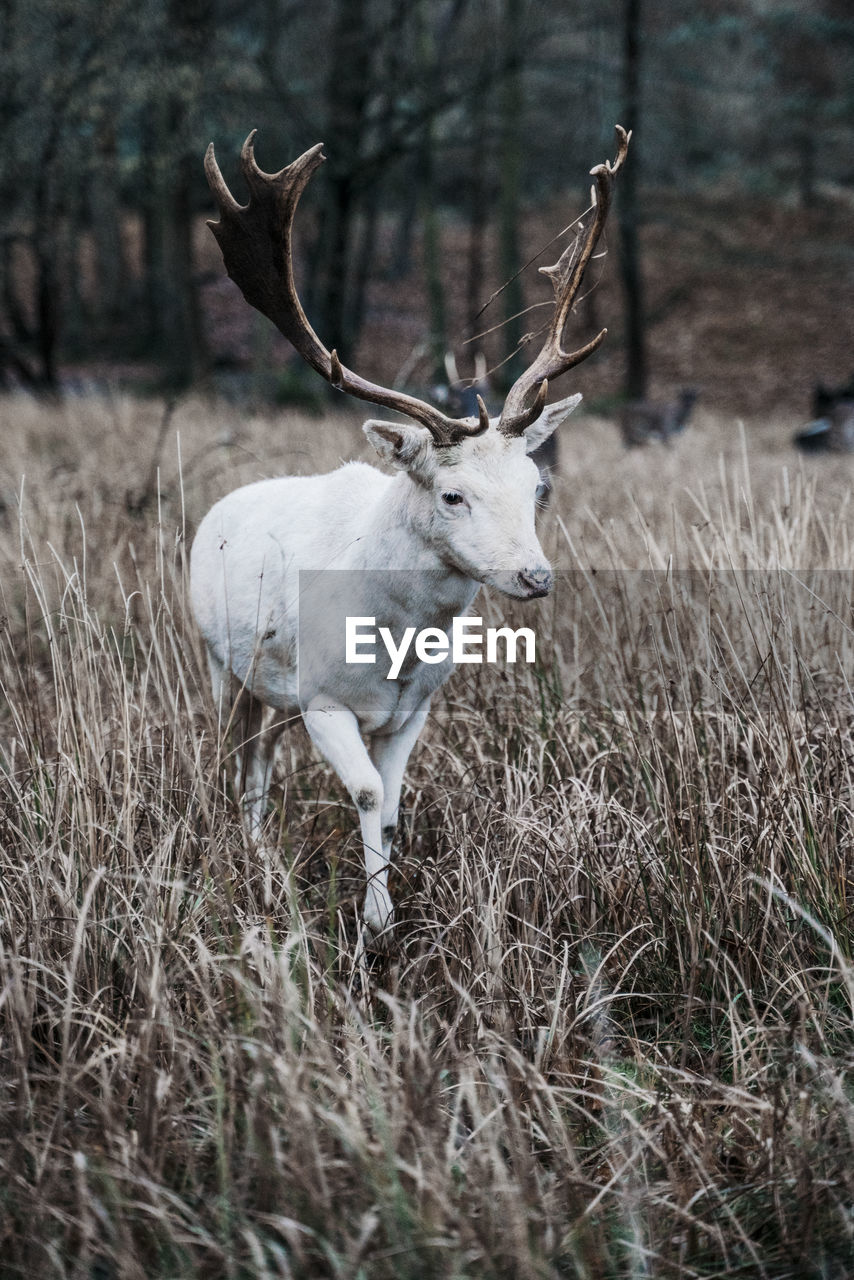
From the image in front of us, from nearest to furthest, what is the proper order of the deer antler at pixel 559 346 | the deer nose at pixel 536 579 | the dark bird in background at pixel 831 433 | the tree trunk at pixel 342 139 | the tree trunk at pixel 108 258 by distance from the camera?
the deer nose at pixel 536 579
the deer antler at pixel 559 346
the dark bird in background at pixel 831 433
the tree trunk at pixel 342 139
the tree trunk at pixel 108 258

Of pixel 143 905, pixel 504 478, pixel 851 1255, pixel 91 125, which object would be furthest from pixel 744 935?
pixel 91 125

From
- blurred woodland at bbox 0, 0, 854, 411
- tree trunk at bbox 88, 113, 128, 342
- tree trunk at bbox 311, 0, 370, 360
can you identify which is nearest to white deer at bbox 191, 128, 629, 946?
blurred woodland at bbox 0, 0, 854, 411

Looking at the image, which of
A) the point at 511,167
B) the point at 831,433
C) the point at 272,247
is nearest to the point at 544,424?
the point at 272,247

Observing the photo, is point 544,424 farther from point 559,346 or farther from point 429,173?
point 429,173

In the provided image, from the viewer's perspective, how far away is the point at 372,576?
3098 millimetres

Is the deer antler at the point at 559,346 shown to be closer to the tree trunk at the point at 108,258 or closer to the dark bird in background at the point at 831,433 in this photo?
the dark bird in background at the point at 831,433

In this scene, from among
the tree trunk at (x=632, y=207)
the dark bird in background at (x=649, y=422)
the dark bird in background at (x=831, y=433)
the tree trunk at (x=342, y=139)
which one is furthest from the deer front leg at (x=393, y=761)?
the tree trunk at (x=632, y=207)

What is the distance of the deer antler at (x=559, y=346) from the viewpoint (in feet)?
9.62

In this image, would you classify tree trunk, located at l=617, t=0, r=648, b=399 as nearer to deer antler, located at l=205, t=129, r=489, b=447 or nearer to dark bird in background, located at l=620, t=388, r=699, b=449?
dark bird in background, located at l=620, t=388, r=699, b=449

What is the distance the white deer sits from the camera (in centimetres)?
284

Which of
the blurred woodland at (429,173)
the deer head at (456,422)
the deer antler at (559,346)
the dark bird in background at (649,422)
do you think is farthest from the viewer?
the dark bird in background at (649,422)

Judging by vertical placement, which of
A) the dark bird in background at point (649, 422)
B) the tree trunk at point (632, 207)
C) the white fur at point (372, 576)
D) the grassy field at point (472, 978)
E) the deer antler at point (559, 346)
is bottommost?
the grassy field at point (472, 978)

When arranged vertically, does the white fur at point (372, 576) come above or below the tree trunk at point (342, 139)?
below

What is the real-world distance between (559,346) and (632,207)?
588 inches
